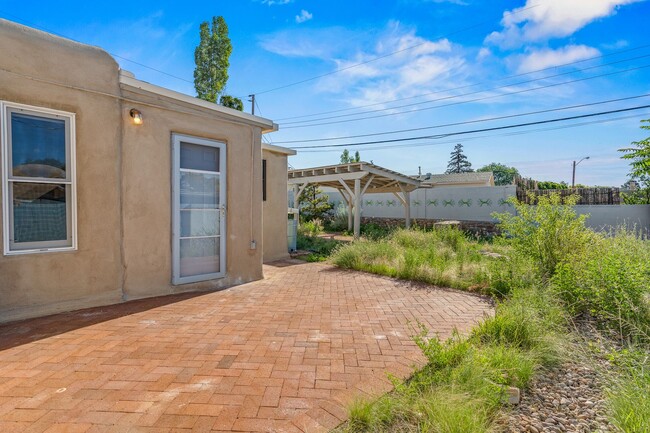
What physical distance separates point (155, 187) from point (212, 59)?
19.0 m

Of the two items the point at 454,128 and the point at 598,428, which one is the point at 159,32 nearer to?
the point at 598,428

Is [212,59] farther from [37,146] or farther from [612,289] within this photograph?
[612,289]

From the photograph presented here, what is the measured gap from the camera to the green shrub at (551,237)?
5074 millimetres

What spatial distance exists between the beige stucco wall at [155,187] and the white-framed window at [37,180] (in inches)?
25.3

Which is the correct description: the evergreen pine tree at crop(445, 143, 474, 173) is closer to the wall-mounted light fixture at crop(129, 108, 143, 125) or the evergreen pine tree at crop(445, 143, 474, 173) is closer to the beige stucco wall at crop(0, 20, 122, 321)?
the wall-mounted light fixture at crop(129, 108, 143, 125)

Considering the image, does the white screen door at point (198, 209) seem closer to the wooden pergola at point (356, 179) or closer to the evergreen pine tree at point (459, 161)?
the wooden pergola at point (356, 179)

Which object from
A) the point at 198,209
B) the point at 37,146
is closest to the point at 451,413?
the point at 198,209

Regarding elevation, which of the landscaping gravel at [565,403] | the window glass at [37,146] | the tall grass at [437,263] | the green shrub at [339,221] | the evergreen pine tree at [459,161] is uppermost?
the evergreen pine tree at [459,161]

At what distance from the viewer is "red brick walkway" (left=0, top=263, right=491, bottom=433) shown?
2.12 metres

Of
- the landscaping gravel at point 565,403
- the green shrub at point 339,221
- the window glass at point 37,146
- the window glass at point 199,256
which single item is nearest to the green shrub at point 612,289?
the landscaping gravel at point 565,403

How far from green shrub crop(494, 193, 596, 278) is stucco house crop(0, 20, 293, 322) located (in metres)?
4.96

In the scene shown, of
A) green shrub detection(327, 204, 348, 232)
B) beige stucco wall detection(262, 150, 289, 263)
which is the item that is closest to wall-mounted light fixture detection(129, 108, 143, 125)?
beige stucco wall detection(262, 150, 289, 263)

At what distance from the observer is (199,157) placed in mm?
5355

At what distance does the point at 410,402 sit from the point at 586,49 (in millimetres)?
16027
